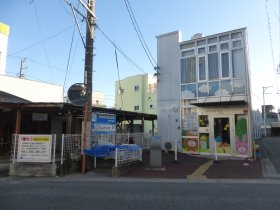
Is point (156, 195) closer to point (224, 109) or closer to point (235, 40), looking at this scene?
point (224, 109)

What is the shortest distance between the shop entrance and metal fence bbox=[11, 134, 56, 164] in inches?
370

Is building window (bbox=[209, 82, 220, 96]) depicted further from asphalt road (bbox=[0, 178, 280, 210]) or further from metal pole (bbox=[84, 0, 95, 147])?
metal pole (bbox=[84, 0, 95, 147])

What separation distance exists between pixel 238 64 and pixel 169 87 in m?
4.71

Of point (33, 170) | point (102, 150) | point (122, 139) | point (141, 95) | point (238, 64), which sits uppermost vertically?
point (141, 95)

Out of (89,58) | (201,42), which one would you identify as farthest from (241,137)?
(89,58)

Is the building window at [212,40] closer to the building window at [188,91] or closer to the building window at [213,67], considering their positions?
the building window at [213,67]

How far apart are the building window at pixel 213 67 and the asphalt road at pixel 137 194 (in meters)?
8.29

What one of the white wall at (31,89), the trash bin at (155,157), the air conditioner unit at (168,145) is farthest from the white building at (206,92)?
the white wall at (31,89)

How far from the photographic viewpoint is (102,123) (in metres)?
11.8

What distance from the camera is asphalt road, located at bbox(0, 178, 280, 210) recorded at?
18.9ft

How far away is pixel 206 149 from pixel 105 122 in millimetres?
7061

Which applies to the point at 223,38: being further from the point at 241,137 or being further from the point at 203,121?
the point at 241,137

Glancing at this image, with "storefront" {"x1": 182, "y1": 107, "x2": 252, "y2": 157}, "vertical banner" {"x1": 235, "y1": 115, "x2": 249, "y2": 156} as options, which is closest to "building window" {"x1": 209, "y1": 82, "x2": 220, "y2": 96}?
"storefront" {"x1": 182, "y1": 107, "x2": 252, "y2": 157}

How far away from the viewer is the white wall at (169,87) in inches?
674
